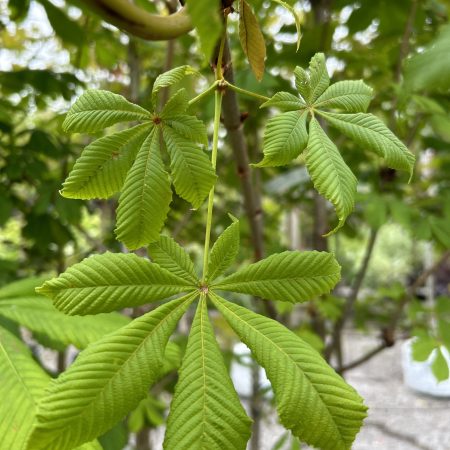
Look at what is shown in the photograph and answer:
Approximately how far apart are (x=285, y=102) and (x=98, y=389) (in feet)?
0.99

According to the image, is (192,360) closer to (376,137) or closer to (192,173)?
(192,173)

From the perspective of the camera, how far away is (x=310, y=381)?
16.6 inches

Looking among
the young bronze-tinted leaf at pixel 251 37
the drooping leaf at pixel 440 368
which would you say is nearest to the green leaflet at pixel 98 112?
the young bronze-tinted leaf at pixel 251 37

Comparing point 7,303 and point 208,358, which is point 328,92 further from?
point 7,303

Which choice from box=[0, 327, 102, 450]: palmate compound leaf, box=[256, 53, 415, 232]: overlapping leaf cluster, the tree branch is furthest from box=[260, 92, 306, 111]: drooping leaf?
box=[0, 327, 102, 450]: palmate compound leaf

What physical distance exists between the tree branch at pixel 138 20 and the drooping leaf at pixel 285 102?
105mm

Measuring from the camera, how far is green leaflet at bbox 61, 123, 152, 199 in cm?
48

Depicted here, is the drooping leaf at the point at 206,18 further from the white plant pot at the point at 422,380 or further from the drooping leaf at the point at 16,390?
the white plant pot at the point at 422,380

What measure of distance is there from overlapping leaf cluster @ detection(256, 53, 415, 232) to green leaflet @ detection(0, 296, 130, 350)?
37 centimetres

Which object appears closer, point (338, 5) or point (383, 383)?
point (338, 5)

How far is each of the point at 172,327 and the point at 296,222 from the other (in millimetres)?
3871

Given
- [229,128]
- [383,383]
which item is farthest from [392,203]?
[383,383]

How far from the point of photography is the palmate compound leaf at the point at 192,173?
475 millimetres

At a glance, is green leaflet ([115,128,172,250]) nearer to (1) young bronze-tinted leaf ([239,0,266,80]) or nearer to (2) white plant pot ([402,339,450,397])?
(1) young bronze-tinted leaf ([239,0,266,80])
